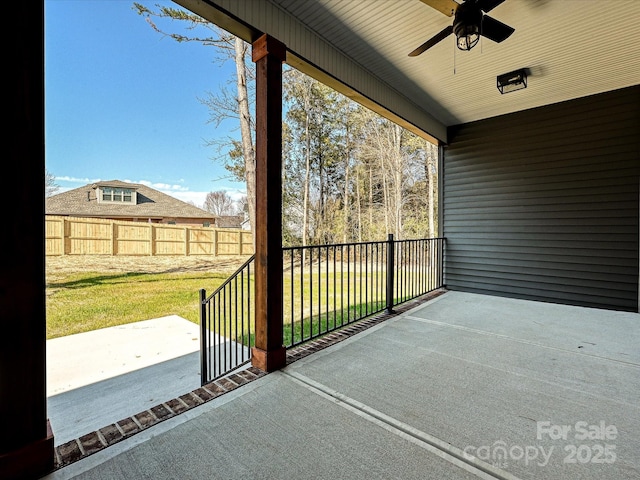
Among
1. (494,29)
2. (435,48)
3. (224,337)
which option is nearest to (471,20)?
(494,29)

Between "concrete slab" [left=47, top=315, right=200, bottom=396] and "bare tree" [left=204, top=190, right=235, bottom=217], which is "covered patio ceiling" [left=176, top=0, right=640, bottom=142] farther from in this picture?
"bare tree" [left=204, top=190, right=235, bottom=217]

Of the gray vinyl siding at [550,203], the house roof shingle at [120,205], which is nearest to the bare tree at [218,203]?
the house roof shingle at [120,205]

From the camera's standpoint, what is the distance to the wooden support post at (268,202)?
229cm

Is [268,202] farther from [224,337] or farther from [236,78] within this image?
[236,78]

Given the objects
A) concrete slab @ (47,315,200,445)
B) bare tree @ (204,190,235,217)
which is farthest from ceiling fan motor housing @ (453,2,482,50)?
bare tree @ (204,190,235,217)

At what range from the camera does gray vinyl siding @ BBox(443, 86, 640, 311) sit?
3896mm

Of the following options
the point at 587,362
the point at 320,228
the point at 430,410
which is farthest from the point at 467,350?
the point at 320,228

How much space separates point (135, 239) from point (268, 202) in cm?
953

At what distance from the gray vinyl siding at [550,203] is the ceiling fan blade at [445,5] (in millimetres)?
3094

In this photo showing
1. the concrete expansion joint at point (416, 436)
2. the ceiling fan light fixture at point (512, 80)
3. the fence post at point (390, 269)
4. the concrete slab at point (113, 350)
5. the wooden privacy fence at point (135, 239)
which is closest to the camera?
the concrete expansion joint at point (416, 436)

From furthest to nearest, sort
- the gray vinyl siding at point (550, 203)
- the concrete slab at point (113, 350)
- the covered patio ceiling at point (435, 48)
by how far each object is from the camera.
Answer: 1. the gray vinyl siding at point (550, 203)
2. the concrete slab at point (113, 350)
3. the covered patio ceiling at point (435, 48)

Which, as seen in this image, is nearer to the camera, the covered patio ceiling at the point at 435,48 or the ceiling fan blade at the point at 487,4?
the ceiling fan blade at the point at 487,4

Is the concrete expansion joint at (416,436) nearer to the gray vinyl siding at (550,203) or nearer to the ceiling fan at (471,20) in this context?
the ceiling fan at (471,20)

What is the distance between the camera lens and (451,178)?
527cm
